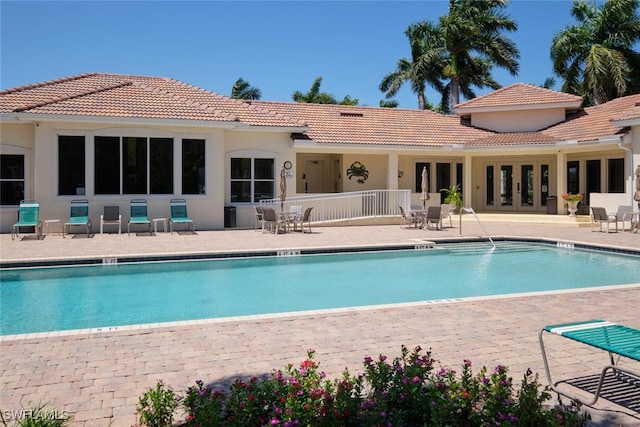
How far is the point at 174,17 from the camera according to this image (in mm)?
17203

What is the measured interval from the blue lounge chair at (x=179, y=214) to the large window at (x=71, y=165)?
2.97m

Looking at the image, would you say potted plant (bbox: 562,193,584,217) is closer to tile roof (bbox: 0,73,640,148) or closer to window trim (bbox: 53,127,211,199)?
tile roof (bbox: 0,73,640,148)

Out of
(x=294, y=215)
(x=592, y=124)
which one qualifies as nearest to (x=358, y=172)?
(x=294, y=215)

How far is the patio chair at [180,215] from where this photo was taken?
1752 centimetres

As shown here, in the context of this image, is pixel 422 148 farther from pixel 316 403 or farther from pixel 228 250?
pixel 316 403

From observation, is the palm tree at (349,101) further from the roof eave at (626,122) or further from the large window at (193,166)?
the large window at (193,166)

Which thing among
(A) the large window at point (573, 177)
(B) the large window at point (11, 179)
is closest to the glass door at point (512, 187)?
(A) the large window at point (573, 177)

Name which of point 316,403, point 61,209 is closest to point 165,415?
point 316,403

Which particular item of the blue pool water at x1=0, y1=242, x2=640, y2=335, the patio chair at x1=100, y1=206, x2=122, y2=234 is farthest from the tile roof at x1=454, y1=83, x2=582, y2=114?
the patio chair at x1=100, y1=206, x2=122, y2=234

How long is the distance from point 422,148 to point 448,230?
5631mm

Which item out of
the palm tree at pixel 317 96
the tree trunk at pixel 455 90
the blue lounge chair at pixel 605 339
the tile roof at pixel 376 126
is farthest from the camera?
the palm tree at pixel 317 96

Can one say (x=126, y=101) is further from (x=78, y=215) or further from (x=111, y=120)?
(x=78, y=215)

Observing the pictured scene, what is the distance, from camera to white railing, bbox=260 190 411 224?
20.9 m

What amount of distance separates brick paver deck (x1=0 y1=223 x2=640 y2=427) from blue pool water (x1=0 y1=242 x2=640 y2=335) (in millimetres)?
1896
